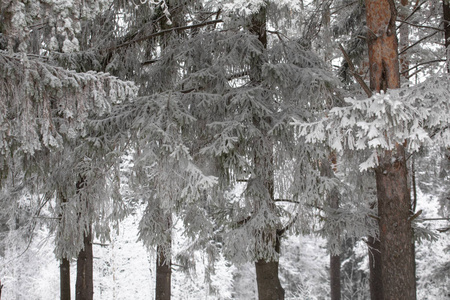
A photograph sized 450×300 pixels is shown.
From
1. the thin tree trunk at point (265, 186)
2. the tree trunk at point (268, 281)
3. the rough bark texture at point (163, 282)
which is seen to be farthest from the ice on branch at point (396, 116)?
the rough bark texture at point (163, 282)

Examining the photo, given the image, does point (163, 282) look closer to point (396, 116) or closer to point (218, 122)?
point (218, 122)

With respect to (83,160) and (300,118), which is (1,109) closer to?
(83,160)

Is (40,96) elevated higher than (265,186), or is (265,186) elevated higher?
(40,96)

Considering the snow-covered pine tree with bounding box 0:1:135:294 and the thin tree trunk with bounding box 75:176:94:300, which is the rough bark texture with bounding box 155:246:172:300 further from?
the snow-covered pine tree with bounding box 0:1:135:294

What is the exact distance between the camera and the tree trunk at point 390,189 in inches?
180

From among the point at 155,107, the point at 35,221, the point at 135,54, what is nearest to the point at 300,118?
the point at 155,107

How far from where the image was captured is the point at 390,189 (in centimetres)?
473

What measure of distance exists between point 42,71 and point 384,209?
389cm

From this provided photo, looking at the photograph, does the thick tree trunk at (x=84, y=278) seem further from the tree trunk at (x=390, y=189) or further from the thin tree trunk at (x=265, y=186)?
the tree trunk at (x=390, y=189)

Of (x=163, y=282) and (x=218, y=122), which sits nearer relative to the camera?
(x=218, y=122)

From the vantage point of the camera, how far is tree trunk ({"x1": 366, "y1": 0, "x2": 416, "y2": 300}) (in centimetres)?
457

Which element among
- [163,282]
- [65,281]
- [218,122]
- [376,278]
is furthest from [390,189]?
[65,281]

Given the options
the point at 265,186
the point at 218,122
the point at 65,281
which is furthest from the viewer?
the point at 65,281

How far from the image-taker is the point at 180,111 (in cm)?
495
